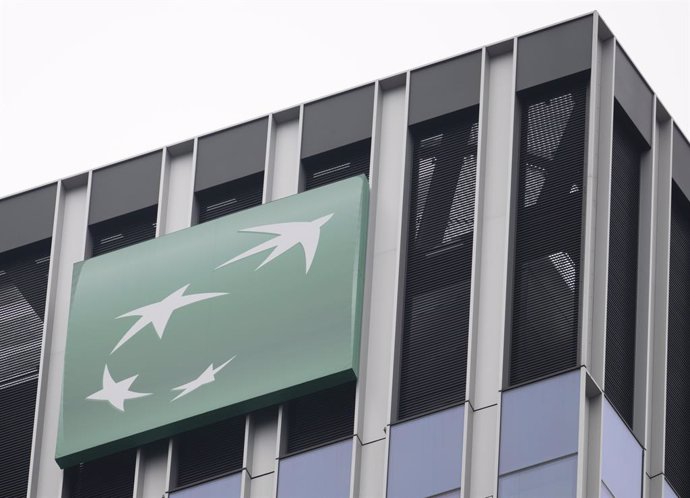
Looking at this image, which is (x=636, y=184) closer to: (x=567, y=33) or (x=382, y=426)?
(x=567, y=33)

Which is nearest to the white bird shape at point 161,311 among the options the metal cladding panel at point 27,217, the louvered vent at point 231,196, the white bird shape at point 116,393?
the white bird shape at point 116,393

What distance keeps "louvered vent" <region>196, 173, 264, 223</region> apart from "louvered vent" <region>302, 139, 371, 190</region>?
51.2 inches

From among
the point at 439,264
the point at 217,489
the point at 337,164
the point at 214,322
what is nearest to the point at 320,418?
the point at 217,489

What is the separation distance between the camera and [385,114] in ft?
184

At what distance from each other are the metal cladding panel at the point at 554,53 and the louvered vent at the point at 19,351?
12.9m

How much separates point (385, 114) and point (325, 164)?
1.87m

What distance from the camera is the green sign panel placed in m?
53.3

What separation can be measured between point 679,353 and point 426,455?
8.56 m

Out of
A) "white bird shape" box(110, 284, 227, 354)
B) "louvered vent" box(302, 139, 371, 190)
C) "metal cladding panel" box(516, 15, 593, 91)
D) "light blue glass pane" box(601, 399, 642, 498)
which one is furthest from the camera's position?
"louvered vent" box(302, 139, 371, 190)

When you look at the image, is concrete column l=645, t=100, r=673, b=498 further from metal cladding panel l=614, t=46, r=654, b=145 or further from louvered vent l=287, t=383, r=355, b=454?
louvered vent l=287, t=383, r=355, b=454

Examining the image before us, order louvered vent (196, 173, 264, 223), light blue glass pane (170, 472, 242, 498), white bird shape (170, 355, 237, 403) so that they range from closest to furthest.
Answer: light blue glass pane (170, 472, 242, 498) < white bird shape (170, 355, 237, 403) < louvered vent (196, 173, 264, 223)

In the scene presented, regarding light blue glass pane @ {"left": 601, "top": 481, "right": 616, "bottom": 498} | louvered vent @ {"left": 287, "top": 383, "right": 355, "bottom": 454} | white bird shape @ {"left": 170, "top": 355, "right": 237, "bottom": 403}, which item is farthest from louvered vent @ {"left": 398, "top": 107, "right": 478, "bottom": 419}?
white bird shape @ {"left": 170, "top": 355, "right": 237, "bottom": 403}

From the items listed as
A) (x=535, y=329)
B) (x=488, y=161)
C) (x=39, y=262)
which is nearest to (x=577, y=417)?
(x=535, y=329)

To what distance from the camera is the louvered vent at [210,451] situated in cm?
5375
